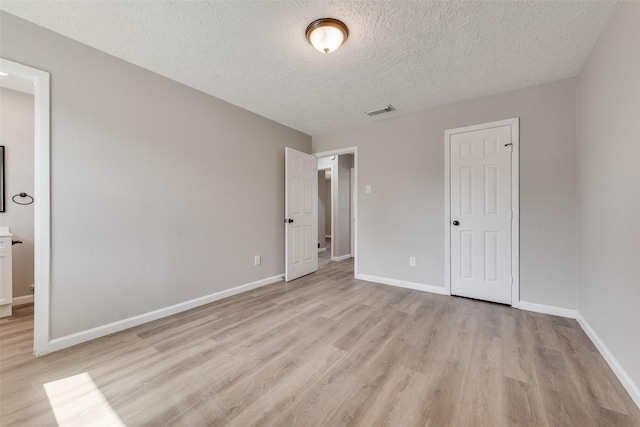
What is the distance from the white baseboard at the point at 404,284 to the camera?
10.6ft

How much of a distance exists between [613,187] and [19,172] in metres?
5.59

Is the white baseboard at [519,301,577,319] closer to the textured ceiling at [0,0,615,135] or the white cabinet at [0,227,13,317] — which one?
the textured ceiling at [0,0,615,135]

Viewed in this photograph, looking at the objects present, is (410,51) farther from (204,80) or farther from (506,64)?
(204,80)

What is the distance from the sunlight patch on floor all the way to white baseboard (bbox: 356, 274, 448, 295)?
10.3 feet

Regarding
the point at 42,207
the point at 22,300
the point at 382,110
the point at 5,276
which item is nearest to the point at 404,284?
the point at 382,110

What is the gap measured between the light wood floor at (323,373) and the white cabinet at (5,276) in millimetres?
176

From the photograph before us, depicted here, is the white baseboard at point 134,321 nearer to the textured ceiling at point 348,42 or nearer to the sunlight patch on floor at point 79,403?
the sunlight patch on floor at point 79,403

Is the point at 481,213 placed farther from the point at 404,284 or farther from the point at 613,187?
the point at 404,284

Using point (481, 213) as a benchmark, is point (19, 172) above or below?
above

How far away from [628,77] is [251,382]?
10.0ft

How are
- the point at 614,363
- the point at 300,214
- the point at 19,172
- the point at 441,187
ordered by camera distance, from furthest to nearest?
the point at 300,214 → the point at 441,187 → the point at 19,172 → the point at 614,363

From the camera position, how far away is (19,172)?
279 centimetres

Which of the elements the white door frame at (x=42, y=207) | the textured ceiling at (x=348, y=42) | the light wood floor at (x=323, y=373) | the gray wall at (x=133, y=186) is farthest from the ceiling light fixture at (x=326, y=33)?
the light wood floor at (x=323, y=373)

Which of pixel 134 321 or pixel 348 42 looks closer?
pixel 348 42
